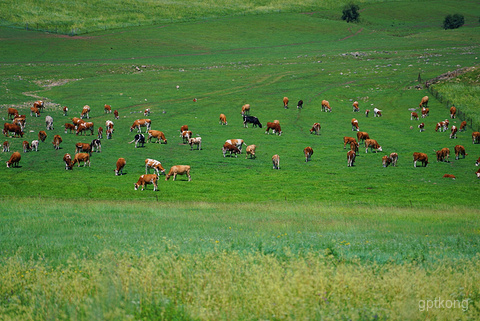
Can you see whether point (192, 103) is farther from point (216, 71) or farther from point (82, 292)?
Result: point (82, 292)

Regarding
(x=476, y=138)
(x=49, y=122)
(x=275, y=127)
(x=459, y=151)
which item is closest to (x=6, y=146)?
(x=49, y=122)

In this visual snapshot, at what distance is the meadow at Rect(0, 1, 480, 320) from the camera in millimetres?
8664

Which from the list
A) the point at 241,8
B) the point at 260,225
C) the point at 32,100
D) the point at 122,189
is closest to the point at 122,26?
the point at 241,8

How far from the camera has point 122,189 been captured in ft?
95.0

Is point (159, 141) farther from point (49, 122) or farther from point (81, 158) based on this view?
point (49, 122)

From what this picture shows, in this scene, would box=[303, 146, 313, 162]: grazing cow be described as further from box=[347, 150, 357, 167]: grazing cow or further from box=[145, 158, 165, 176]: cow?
box=[145, 158, 165, 176]: cow

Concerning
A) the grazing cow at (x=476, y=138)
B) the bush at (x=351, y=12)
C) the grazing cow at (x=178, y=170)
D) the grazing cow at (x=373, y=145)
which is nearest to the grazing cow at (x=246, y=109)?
the grazing cow at (x=373, y=145)

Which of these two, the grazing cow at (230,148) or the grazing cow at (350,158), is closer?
the grazing cow at (350,158)

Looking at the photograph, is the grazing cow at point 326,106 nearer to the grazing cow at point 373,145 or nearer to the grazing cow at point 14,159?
the grazing cow at point 373,145

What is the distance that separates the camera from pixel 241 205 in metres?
24.2

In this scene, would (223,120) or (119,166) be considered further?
(223,120)

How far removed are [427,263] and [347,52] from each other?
354ft

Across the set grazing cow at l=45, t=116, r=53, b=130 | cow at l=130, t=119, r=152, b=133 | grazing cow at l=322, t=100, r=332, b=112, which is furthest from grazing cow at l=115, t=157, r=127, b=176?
grazing cow at l=322, t=100, r=332, b=112

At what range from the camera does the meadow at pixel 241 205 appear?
28.4 ft
